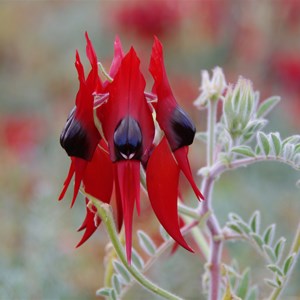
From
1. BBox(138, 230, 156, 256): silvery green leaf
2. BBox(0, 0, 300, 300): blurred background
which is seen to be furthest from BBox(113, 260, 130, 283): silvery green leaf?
BBox(0, 0, 300, 300): blurred background

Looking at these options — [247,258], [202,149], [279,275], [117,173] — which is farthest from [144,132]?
[202,149]

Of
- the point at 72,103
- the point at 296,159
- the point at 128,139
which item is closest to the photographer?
the point at 128,139

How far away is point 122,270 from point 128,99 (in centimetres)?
28

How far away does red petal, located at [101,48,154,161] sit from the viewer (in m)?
0.87

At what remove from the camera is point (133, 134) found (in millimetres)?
855

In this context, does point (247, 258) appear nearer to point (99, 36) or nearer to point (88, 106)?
point (88, 106)

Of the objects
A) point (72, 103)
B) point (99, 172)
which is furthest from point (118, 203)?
point (72, 103)

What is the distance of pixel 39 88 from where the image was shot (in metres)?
4.62

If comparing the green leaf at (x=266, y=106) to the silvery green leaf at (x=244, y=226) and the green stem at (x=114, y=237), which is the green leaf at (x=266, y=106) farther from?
the green stem at (x=114, y=237)

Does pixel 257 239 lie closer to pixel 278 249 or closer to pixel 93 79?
pixel 278 249

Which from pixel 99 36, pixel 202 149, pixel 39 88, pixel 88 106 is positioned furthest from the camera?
pixel 99 36

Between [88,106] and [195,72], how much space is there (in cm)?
355

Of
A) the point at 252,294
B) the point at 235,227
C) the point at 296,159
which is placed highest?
the point at 296,159

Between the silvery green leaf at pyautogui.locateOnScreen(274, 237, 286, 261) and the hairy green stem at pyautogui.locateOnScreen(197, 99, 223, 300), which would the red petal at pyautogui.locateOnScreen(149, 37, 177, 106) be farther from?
the silvery green leaf at pyautogui.locateOnScreen(274, 237, 286, 261)
